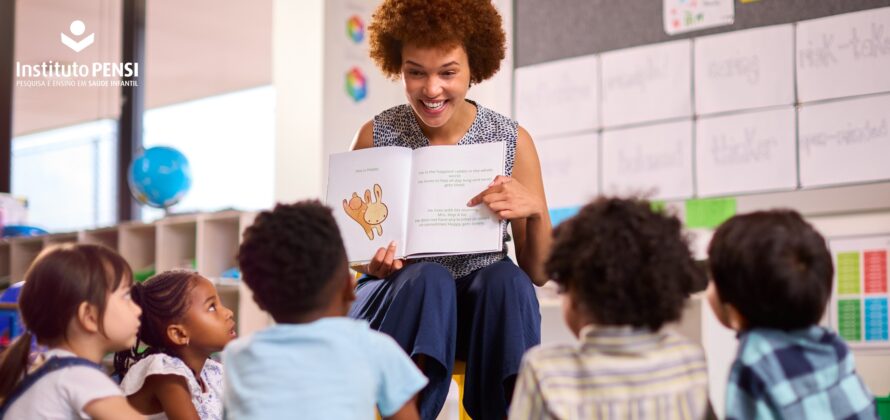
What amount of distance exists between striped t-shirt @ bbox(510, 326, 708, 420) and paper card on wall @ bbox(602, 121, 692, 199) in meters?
1.69

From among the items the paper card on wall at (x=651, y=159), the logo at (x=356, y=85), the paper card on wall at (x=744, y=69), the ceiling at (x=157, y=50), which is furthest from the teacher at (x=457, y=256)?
the ceiling at (x=157, y=50)

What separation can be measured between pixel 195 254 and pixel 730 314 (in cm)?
324

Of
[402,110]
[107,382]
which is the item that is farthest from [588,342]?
[402,110]

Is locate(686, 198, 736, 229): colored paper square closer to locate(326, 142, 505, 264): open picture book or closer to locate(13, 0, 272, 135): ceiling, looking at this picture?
locate(326, 142, 505, 264): open picture book

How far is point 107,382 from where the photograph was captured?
58.5 inches

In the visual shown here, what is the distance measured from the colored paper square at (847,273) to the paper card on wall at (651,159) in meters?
0.51

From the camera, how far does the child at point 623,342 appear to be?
1245 millimetres

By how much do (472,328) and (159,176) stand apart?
288 cm

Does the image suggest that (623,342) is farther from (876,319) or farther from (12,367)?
(876,319)

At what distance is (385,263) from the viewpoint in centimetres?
177

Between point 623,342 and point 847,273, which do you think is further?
point 847,273

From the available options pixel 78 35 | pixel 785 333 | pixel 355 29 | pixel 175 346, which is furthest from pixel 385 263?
pixel 78 35

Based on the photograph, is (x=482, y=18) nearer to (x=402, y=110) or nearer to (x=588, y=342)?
(x=402, y=110)

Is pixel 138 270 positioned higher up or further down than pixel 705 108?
further down
